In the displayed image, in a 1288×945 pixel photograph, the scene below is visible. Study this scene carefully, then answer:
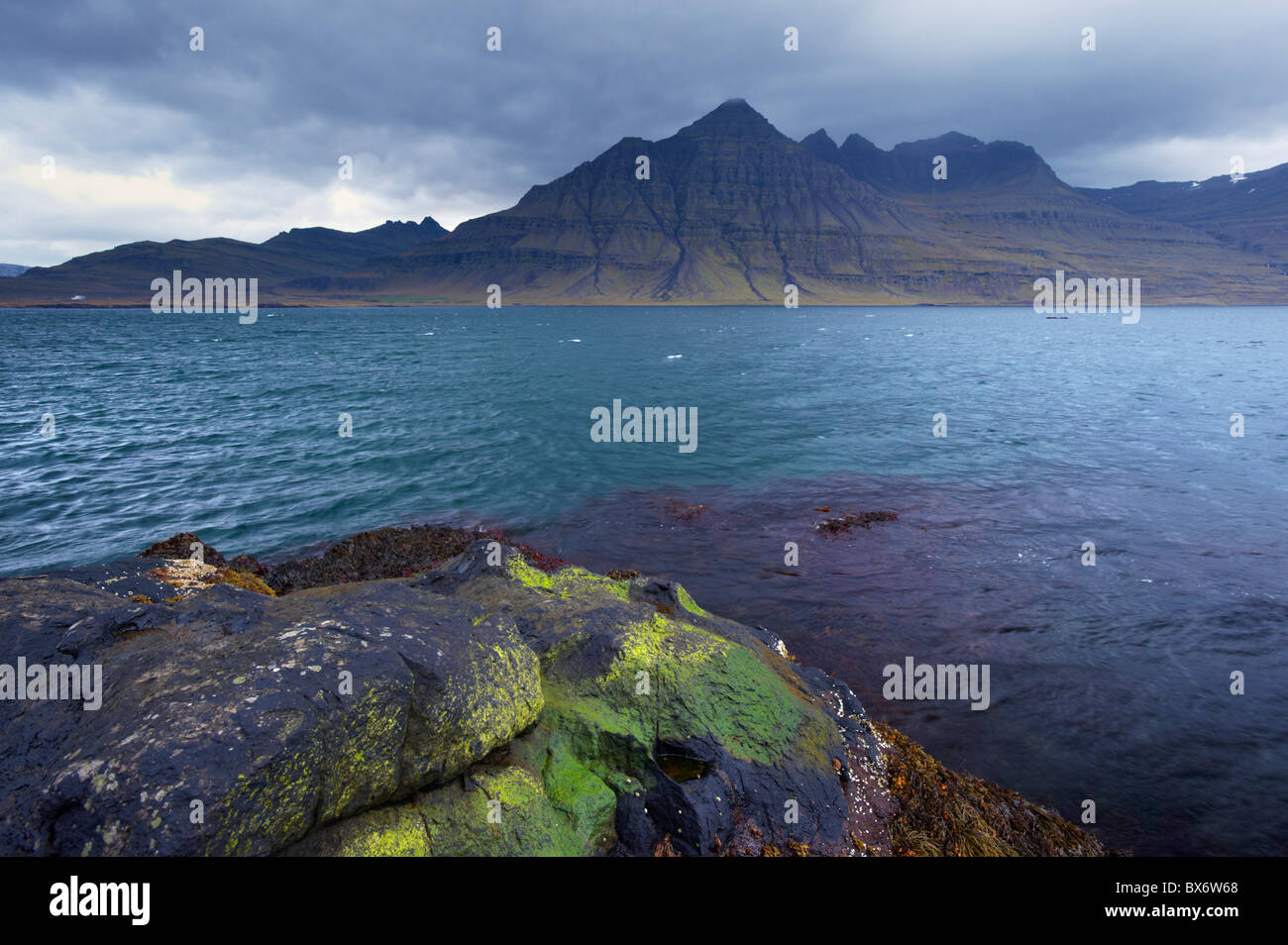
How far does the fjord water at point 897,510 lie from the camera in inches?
528

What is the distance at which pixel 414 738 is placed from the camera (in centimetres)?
721

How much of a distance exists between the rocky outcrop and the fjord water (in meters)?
4.36

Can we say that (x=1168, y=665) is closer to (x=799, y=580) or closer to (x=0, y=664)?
(x=799, y=580)

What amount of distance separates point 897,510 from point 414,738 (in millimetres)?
25161

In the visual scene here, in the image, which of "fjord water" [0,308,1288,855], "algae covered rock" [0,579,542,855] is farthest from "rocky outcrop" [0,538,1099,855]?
"fjord water" [0,308,1288,855]

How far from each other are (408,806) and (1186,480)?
39.8 metres

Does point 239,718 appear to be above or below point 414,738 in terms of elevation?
above

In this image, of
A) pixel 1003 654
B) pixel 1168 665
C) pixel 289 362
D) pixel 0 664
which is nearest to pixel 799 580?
pixel 1003 654

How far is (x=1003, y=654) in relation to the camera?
1616 cm

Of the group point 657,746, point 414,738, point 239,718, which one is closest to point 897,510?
point 657,746

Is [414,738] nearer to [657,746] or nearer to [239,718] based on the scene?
[239,718]

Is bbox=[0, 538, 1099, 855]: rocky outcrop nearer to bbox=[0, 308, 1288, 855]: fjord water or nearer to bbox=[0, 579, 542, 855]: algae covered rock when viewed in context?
bbox=[0, 579, 542, 855]: algae covered rock

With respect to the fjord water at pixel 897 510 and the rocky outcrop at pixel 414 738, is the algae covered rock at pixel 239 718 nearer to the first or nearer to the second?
the rocky outcrop at pixel 414 738

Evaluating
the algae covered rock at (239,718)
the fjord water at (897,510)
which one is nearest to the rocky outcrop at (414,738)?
the algae covered rock at (239,718)
